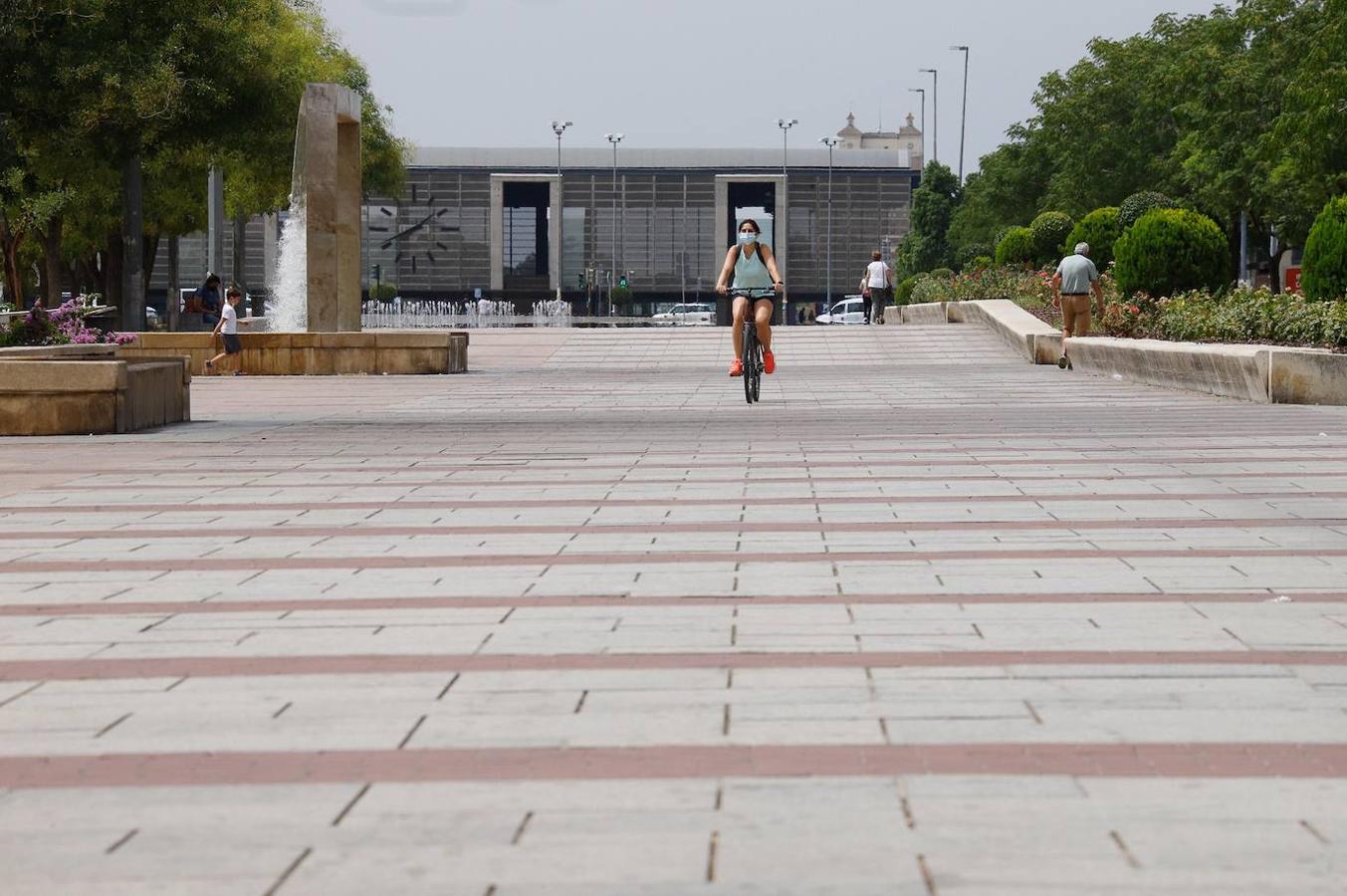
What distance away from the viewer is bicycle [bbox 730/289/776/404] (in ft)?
59.5


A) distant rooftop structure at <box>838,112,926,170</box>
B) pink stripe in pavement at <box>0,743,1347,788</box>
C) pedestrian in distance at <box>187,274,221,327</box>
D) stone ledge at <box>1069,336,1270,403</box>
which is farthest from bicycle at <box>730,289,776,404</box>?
distant rooftop structure at <box>838,112,926,170</box>

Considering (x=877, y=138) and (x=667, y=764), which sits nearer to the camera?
(x=667, y=764)

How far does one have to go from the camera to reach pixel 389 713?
16.4 ft

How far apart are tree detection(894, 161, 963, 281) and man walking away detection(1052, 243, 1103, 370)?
230ft

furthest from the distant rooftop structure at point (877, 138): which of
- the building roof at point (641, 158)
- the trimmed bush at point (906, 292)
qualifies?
the trimmed bush at point (906, 292)

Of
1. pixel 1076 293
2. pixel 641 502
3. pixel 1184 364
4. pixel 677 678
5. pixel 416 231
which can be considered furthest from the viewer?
pixel 416 231

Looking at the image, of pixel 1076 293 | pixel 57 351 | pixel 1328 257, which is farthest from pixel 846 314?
pixel 57 351

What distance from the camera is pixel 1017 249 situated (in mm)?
47594

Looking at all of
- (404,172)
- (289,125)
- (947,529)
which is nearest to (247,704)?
(947,529)

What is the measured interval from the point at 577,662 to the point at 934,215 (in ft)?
311

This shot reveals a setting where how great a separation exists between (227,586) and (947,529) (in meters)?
3.23

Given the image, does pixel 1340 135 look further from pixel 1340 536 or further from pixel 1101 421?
pixel 1340 536

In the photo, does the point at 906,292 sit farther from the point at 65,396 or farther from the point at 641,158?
the point at 641,158

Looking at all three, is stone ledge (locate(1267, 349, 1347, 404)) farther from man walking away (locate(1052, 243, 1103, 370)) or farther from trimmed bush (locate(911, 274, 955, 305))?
trimmed bush (locate(911, 274, 955, 305))
